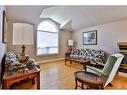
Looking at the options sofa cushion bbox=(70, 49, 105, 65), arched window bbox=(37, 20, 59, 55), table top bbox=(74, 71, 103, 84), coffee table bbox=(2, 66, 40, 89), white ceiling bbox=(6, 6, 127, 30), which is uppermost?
white ceiling bbox=(6, 6, 127, 30)

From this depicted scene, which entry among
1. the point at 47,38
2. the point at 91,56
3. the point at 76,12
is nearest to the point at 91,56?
the point at 91,56

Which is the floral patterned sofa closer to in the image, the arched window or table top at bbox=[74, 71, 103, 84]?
the arched window

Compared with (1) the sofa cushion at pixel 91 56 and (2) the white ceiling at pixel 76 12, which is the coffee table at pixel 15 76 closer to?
(2) the white ceiling at pixel 76 12

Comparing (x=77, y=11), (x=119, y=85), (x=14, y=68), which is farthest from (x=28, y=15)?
(x=119, y=85)

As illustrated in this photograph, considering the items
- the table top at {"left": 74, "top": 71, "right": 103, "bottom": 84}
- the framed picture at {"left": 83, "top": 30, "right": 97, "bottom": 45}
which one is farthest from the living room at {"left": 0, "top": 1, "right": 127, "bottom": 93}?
the table top at {"left": 74, "top": 71, "right": 103, "bottom": 84}

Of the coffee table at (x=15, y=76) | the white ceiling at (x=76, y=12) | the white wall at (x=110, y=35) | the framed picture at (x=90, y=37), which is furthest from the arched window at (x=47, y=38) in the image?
the coffee table at (x=15, y=76)

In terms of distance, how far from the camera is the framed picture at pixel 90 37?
6177mm

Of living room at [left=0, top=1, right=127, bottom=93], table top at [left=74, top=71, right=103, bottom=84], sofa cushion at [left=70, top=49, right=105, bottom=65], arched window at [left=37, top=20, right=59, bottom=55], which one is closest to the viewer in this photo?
table top at [left=74, top=71, right=103, bottom=84]

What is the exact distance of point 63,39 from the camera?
7.25 m

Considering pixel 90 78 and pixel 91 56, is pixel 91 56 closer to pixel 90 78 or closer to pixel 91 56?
pixel 91 56

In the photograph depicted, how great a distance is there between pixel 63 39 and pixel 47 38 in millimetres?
1171

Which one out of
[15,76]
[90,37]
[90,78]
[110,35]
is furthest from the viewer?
[90,37]

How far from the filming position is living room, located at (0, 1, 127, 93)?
325 centimetres
